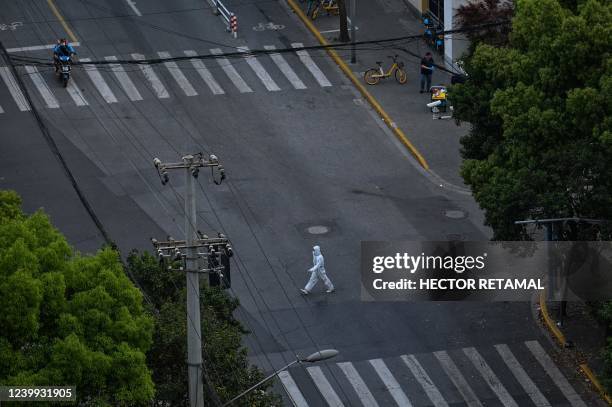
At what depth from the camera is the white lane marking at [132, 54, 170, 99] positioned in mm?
54875

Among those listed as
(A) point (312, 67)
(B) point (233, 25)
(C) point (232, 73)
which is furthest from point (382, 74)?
(B) point (233, 25)

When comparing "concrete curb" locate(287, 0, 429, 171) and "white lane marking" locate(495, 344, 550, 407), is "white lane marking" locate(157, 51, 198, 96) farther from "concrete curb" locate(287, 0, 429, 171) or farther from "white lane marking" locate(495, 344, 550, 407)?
"white lane marking" locate(495, 344, 550, 407)

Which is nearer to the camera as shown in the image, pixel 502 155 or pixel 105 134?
pixel 502 155

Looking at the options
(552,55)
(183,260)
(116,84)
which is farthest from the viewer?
(116,84)

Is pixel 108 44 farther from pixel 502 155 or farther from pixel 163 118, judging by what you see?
pixel 502 155

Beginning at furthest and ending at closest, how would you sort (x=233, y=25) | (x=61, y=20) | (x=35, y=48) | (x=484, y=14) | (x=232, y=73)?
(x=61, y=20) → (x=233, y=25) → (x=35, y=48) → (x=232, y=73) → (x=484, y=14)

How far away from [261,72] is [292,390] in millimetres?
19954

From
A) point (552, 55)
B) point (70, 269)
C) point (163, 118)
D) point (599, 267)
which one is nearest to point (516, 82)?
point (552, 55)

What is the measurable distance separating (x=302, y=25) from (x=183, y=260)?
28748mm

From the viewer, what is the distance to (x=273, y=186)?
161 feet

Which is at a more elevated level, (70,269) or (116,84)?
(116,84)

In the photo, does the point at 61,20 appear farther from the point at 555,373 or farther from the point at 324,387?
the point at 555,373

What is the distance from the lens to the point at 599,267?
127 feet

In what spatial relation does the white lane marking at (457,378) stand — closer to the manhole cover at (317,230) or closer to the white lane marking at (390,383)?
the white lane marking at (390,383)
